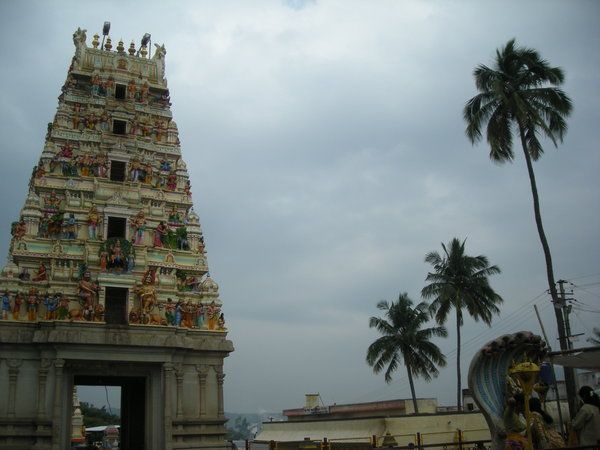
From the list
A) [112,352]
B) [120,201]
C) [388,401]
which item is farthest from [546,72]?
[388,401]

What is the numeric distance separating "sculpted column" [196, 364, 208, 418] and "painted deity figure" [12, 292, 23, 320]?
7753 mm

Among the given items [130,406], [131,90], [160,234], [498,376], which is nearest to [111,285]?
[160,234]

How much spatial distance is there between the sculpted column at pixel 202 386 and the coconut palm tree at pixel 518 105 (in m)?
16.3

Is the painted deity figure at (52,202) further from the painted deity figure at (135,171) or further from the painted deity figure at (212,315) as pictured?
the painted deity figure at (212,315)

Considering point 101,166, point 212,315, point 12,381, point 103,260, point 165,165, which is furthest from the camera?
→ point 165,165

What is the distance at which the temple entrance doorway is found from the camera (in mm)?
27728

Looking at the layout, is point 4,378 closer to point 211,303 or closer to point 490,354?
point 211,303

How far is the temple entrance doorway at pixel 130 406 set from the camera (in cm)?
2773

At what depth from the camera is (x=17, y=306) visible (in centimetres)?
2433

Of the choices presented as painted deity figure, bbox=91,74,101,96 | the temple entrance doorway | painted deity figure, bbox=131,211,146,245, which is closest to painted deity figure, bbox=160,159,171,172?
painted deity figure, bbox=131,211,146,245

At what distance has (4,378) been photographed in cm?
2323

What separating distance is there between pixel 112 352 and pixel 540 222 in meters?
19.2

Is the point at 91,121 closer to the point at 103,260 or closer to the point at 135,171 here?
the point at 135,171

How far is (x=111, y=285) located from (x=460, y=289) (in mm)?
23468
